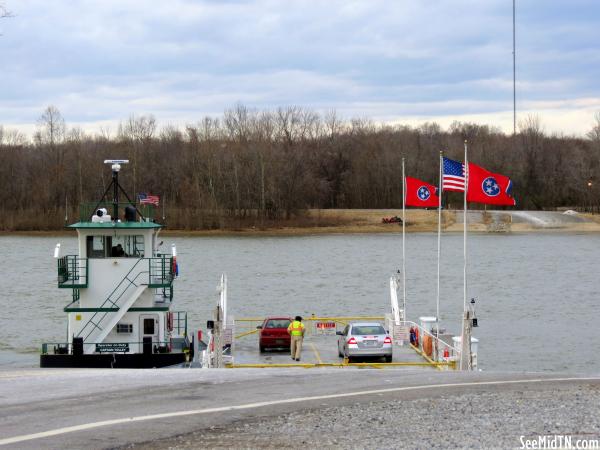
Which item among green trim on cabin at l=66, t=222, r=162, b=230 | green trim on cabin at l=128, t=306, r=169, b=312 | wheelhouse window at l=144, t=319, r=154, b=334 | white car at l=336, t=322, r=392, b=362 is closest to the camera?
white car at l=336, t=322, r=392, b=362

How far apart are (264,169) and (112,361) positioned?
296 ft

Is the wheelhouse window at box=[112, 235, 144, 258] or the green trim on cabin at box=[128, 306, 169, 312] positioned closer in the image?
the green trim on cabin at box=[128, 306, 169, 312]

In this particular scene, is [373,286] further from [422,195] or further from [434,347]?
[434,347]

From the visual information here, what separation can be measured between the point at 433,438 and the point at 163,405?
429 cm

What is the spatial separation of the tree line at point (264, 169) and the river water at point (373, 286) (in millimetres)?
8805

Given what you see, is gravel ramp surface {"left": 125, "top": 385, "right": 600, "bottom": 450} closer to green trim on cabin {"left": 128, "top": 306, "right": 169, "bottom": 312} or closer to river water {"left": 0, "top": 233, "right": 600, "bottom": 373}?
green trim on cabin {"left": 128, "top": 306, "right": 169, "bottom": 312}

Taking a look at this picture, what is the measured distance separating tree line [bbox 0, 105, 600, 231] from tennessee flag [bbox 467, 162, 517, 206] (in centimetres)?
8544

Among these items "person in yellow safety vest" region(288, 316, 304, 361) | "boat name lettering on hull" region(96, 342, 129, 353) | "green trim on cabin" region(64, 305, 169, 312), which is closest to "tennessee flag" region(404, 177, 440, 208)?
"person in yellow safety vest" region(288, 316, 304, 361)

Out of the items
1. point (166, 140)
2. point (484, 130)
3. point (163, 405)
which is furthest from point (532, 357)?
point (484, 130)

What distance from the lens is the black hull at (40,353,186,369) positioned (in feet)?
86.6

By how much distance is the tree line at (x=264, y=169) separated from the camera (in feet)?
377

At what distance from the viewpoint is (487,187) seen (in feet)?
83.1

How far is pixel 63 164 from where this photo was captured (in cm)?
12150

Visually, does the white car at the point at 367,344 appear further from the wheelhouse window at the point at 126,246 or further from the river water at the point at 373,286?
the river water at the point at 373,286
